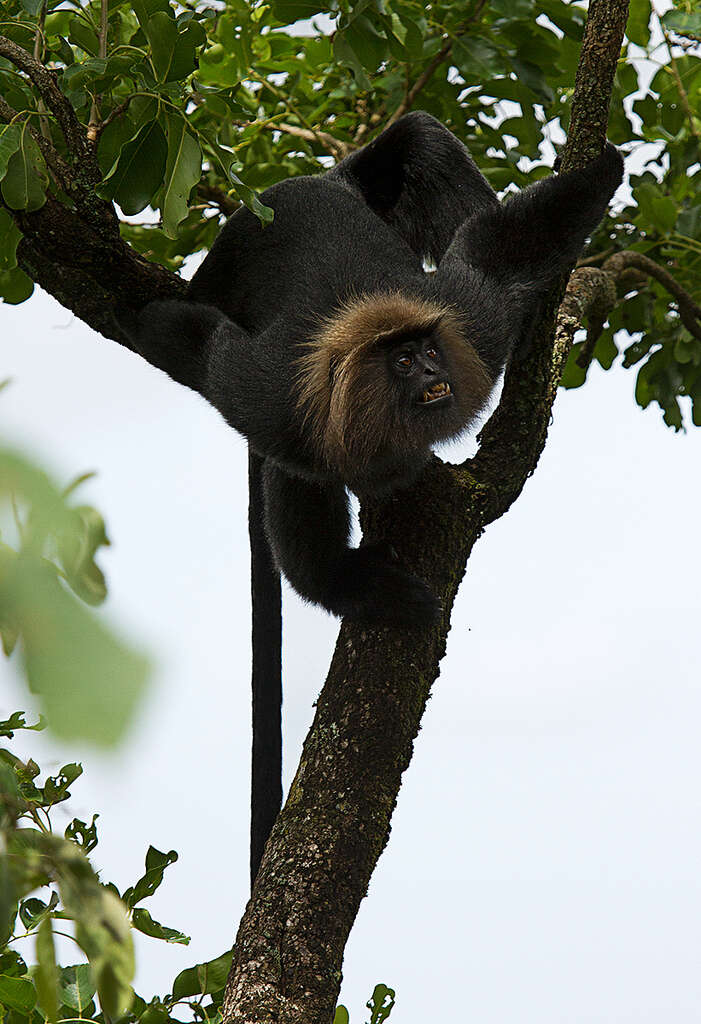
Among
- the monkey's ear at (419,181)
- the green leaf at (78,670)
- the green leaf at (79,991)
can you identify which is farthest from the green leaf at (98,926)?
the monkey's ear at (419,181)

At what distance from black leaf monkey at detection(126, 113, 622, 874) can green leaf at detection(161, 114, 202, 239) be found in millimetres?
398

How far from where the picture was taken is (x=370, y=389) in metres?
2.12

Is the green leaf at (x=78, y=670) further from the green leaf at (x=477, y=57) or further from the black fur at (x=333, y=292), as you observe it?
the green leaf at (x=477, y=57)

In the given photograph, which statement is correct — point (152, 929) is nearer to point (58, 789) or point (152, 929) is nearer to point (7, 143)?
point (58, 789)

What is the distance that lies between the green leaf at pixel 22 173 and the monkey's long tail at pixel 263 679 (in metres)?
1.01

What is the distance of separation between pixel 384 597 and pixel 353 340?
19.7 inches

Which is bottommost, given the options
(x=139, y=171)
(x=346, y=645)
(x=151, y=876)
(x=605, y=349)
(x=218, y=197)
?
(x=151, y=876)

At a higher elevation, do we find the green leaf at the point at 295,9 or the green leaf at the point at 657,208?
the green leaf at the point at 295,9

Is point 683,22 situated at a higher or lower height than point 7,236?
higher

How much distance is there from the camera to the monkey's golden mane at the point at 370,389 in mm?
2092

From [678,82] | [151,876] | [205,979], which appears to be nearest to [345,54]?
[678,82]

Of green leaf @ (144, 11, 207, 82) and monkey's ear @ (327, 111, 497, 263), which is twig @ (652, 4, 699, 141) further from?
green leaf @ (144, 11, 207, 82)

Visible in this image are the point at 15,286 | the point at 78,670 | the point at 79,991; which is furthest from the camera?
the point at 15,286

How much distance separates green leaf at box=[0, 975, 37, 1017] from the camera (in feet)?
4.14
